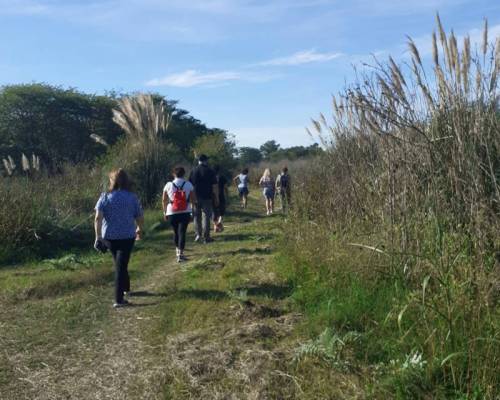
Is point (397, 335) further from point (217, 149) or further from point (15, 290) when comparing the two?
point (217, 149)

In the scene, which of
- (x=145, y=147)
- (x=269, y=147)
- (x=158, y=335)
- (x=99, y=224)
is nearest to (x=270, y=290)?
(x=158, y=335)

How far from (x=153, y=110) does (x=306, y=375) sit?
563 inches

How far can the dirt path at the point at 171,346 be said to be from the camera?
14.0ft

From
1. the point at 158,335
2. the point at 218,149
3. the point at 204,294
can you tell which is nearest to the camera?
the point at 158,335

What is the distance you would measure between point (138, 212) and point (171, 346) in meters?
2.54

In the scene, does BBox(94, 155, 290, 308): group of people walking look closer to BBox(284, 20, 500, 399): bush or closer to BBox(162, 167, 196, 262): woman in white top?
BBox(162, 167, 196, 262): woman in white top

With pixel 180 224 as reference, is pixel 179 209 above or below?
above

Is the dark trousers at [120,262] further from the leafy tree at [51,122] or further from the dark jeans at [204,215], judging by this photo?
the leafy tree at [51,122]

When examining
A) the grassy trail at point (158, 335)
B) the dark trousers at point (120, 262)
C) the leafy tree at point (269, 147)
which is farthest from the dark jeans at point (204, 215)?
the leafy tree at point (269, 147)

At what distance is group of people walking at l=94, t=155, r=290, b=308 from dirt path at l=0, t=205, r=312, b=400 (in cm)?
67

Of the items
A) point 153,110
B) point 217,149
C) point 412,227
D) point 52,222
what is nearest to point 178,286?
point 412,227

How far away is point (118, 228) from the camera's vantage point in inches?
275

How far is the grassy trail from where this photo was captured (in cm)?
422

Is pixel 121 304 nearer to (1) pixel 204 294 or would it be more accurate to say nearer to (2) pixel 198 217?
(1) pixel 204 294
